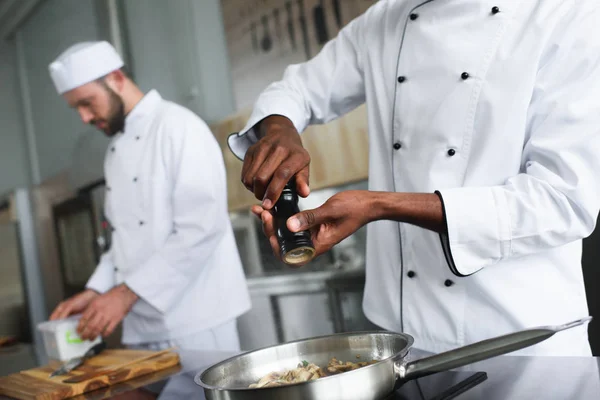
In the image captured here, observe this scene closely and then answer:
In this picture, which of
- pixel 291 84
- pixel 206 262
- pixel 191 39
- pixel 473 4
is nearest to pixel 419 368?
pixel 473 4

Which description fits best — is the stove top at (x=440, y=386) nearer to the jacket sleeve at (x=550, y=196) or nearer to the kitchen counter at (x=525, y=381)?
the kitchen counter at (x=525, y=381)

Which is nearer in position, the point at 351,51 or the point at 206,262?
the point at 351,51

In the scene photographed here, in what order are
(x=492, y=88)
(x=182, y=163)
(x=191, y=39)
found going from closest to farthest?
1. (x=492, y=88)
2. (x=182, y=163)
3. (x=191, y=39)

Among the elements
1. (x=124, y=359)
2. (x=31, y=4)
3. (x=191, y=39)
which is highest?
(x=31, y=4)

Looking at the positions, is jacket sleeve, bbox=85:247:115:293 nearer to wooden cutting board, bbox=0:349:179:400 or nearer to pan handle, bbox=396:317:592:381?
wooden cutting board, bbox=0:349:179:400

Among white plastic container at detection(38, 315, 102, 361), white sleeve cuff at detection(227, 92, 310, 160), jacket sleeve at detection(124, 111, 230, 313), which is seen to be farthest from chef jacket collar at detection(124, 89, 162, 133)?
white sleeve cuff at detection(227, 92, 310, 160)

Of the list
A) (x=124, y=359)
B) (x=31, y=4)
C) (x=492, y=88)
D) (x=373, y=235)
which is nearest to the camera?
(x=492, y=88)

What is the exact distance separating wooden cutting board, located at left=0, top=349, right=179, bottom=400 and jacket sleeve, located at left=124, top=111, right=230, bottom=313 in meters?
0.41

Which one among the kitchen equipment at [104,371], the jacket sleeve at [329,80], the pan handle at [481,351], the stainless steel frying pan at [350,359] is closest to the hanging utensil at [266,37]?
the jacket sleeve at [329,80]

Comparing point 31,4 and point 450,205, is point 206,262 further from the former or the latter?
point 31,4

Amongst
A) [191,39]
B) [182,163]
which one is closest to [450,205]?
[182,163]

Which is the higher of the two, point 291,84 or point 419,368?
point 291,84

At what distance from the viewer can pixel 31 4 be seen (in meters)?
4.42

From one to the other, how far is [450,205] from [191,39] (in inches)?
90.5
